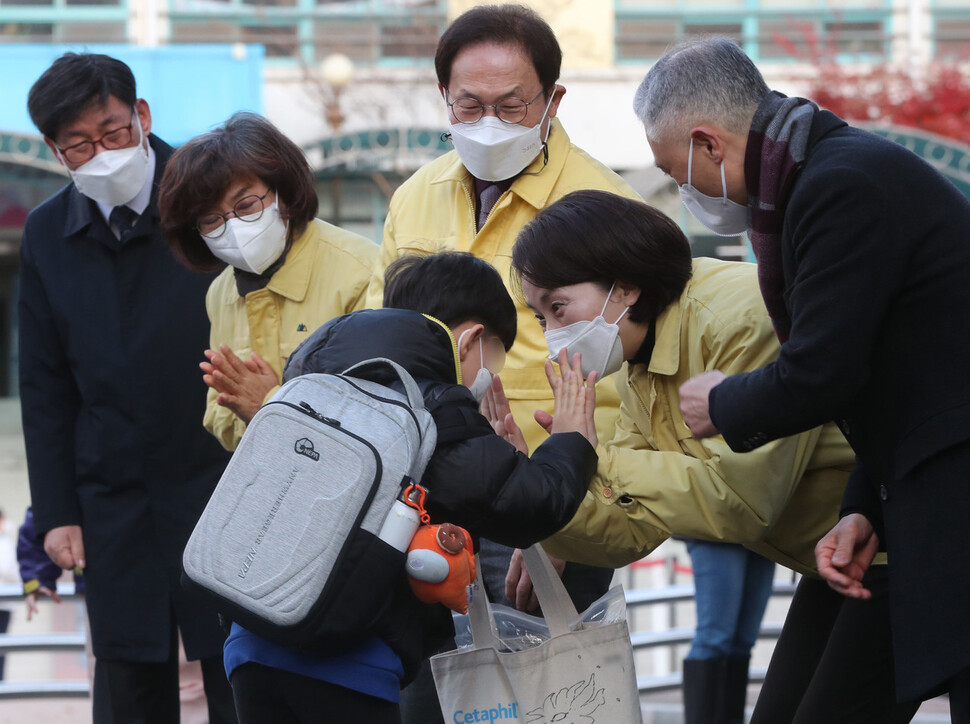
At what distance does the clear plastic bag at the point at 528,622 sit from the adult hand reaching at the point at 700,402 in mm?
408

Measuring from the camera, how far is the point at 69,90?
3.81 metres

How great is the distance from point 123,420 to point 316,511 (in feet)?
5.73

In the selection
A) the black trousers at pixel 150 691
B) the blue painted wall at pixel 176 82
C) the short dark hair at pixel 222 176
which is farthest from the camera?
the blue painted wall at pixel 176 82

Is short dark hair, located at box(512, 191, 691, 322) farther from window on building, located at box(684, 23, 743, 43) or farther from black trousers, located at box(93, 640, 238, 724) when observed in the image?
window on building, located at box(684, 23, 743, 43)

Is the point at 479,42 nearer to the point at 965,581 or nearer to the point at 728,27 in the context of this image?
the point at 965,581

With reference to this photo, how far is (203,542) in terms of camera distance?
2395 millimetres

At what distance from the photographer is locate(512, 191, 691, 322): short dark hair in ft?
9.21

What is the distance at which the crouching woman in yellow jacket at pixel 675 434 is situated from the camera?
2717mm

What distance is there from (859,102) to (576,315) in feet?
42.3

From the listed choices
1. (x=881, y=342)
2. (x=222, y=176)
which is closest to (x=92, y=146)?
(x=222, y=176)

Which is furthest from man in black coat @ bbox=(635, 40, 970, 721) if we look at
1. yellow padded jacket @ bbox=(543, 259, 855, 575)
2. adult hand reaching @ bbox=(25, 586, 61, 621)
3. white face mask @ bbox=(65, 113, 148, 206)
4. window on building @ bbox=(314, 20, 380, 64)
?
window on building @ bbox=(314, 20, 380, 64)

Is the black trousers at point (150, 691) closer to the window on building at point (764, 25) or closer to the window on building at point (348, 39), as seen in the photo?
the window on building at point (348, 39)

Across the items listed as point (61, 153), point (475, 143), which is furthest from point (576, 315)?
point (61, 153)

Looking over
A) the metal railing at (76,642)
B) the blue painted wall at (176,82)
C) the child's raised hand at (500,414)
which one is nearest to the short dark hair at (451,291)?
the child's raised hand at (500,414)
